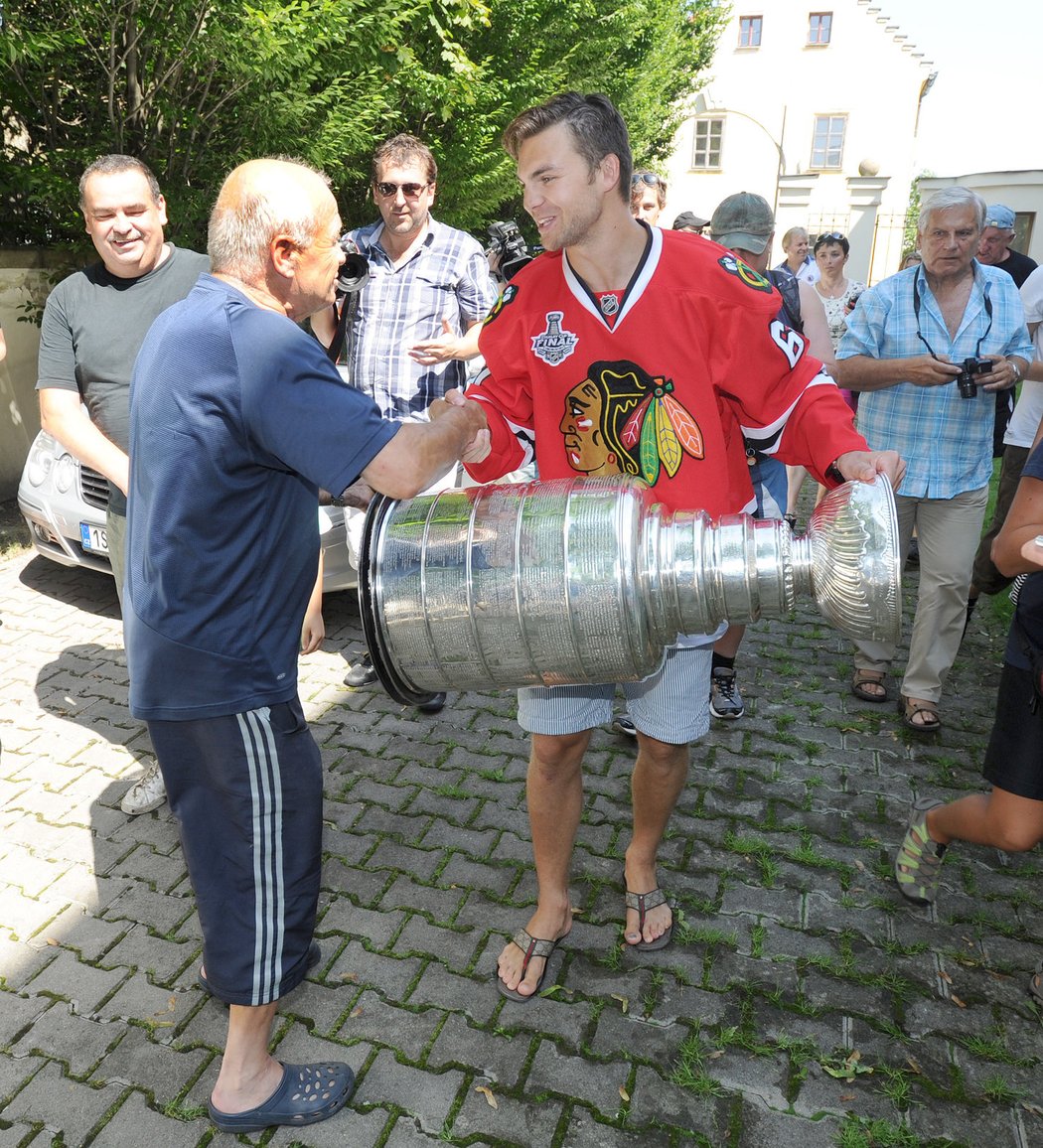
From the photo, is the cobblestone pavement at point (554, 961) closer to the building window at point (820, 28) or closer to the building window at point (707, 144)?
the building window at point (707, 144)

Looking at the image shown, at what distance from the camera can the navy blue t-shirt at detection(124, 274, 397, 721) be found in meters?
1.72

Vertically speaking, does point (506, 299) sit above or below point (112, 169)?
below

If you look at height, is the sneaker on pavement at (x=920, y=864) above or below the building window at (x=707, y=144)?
below

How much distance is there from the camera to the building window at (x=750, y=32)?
32.2 metres

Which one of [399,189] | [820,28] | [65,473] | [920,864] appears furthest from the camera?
[820,28]

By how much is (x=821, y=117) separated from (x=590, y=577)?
1415 inches

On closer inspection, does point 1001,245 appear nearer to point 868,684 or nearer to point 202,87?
point 868,684

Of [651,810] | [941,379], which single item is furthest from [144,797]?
[941,379]

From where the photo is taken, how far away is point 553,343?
2.34 meters

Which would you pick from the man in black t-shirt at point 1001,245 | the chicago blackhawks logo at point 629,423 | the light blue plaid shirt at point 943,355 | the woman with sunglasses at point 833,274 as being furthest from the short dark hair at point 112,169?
the woman with sunglasses at point 833,274

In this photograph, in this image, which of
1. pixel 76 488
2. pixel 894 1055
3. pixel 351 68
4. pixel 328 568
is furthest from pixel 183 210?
pixel 894 1055

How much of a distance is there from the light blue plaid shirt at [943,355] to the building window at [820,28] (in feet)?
111

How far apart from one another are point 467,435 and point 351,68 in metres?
6.17

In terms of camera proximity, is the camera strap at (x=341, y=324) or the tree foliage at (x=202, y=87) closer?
the camera strap at (x=341, y=324)
